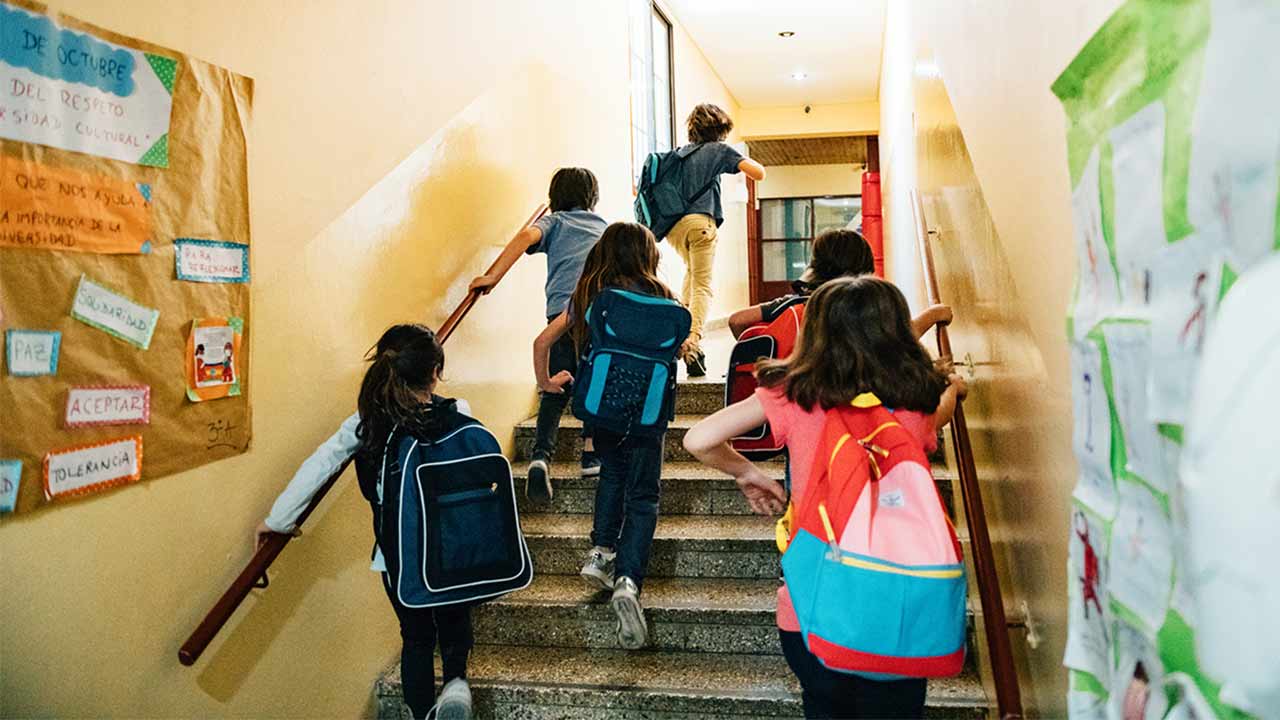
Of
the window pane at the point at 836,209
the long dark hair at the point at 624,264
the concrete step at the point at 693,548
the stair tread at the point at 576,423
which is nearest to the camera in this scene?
the long dark hair at the point at 624,264

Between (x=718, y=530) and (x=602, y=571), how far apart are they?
525 mm

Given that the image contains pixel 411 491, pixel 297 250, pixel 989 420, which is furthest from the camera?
pixel 989 420

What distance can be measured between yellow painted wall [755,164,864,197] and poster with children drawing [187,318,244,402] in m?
12.6

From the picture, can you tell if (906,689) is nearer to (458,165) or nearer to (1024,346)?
(1024,346)

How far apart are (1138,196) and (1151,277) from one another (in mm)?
80

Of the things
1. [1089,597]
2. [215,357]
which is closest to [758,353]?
[215,357]

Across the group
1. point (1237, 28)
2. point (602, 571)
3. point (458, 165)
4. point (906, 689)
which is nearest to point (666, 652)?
point (602, 571)

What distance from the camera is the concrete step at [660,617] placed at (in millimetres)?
2826

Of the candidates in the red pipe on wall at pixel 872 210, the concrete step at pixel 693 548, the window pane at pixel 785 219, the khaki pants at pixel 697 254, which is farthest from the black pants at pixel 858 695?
the window pane at pixel 785 219

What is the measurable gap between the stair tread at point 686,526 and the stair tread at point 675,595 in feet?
0.50

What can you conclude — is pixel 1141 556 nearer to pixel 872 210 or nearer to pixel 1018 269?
pixel 1018 269

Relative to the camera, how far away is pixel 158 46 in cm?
191

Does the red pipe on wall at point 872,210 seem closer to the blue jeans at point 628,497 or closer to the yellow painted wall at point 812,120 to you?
→ the yellow painted wall at point 812,120

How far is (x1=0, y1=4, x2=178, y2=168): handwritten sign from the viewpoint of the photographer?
62.4 inches
